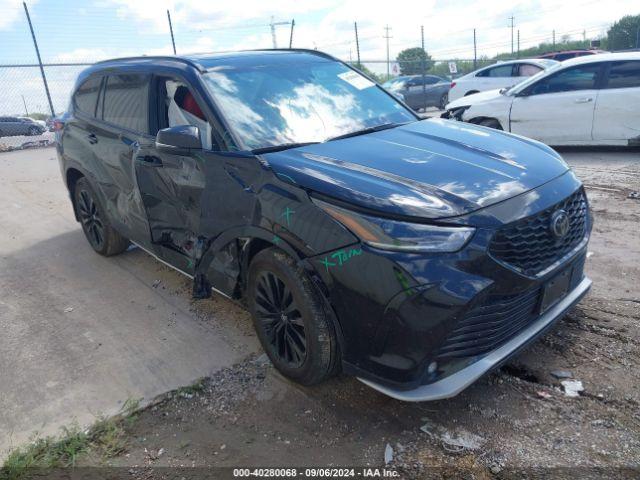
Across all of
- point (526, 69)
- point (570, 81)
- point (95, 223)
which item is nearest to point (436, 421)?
point (95, 223)

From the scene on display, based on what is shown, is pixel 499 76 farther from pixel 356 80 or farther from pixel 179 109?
pixel 179 109

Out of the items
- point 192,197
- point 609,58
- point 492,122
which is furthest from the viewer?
point 492,122

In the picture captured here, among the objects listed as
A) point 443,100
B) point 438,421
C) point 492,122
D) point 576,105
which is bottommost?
point 443,100

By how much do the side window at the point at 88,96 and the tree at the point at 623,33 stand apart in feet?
137

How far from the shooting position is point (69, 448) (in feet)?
8.83

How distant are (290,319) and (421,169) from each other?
106 cm

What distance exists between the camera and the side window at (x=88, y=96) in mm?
4793

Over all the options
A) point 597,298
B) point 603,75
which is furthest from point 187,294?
point 603,75

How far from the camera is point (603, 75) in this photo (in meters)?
8.12

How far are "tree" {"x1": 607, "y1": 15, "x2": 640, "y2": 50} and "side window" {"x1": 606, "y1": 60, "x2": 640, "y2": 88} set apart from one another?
116 ft

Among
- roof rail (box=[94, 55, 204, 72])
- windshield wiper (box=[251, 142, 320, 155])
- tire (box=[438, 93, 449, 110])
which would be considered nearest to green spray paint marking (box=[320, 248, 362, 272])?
windshield wiper (box=[251, 142, 320, 155])

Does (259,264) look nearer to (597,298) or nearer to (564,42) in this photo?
(597,298)

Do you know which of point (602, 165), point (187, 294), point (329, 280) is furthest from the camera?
point (602, 165)

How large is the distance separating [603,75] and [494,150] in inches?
248
